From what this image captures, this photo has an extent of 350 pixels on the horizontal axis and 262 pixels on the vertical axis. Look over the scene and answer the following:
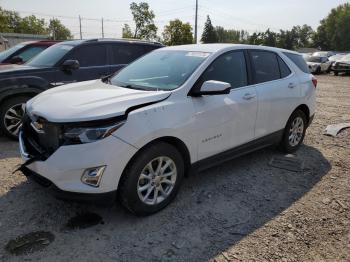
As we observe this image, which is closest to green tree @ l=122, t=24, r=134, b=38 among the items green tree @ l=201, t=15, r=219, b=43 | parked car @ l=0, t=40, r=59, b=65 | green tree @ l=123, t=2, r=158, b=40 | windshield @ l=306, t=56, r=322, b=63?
green tree @ l=123, t=2, r=158, b=40

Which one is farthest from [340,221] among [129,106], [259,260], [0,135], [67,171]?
[0,135]

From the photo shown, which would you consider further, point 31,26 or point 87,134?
point 31,26

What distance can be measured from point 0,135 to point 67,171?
399 centimetres

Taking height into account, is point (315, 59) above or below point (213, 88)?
below

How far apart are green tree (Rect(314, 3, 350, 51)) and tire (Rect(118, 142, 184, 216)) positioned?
91853 mm

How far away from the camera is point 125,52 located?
7449 millimetres


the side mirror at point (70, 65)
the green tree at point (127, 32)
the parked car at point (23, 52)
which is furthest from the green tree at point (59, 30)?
the side mirror at point (70, 65)

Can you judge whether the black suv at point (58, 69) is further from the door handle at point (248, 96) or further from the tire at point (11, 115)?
the door handle at point (248, 96)

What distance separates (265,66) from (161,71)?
1.65m

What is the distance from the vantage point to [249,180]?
182 inches

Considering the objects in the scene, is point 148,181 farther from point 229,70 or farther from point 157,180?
point 229,70

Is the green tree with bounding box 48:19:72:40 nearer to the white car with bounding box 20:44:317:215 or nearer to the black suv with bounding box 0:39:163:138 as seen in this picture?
the black suv with bounding box 0:39:163:138

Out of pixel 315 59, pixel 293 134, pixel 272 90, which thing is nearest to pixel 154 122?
pixel 272 90

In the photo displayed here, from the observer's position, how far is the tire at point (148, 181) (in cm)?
333
